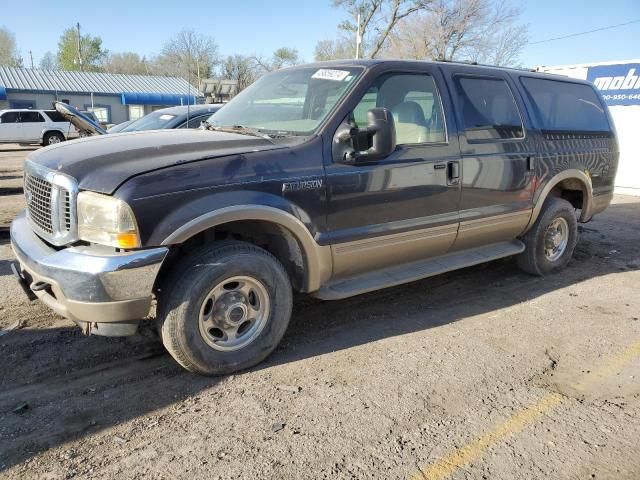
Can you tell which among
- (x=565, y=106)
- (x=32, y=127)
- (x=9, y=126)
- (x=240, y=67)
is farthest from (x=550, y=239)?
(x=240, y=67)

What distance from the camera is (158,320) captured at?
317 centimetres

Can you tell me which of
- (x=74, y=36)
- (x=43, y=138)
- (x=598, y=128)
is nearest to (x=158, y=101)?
(x=43, y=138)

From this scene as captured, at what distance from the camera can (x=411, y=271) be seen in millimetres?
4289

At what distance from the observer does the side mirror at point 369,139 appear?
3508mm

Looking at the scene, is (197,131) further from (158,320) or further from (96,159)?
(158,320)

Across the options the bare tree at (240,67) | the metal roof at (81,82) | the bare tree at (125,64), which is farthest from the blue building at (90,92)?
the bare tree at (125,64)

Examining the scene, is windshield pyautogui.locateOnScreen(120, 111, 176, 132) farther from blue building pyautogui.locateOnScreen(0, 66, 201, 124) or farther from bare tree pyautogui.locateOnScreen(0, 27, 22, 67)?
bare tree pyautogui.locateOnScreen(0, 27, 22, 67)

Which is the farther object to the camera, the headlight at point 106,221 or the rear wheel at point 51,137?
the rear wheel at point 51,137

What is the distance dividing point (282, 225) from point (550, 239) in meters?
3.55

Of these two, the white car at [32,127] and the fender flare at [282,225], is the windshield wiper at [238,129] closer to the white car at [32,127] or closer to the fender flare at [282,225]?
the fender flare at [282,225]

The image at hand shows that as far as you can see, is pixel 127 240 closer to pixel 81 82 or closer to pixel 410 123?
pixel 410 123

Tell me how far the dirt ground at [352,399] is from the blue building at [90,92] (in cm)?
3698

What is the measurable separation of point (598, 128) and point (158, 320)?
5.26 m

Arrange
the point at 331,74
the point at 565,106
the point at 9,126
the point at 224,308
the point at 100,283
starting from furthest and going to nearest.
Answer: the point at 9,126, the point at 565,106, the point at 331,74, the point at 224,308, the point at 100,283
